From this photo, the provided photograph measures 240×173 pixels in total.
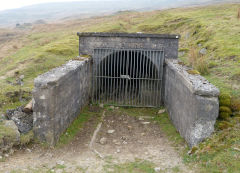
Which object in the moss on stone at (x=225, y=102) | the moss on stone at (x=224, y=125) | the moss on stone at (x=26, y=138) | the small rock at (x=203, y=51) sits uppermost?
the small rock at (x=203, y=51)

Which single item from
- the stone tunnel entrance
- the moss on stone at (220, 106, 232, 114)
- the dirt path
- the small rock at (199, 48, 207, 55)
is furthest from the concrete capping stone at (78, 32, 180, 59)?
the small rock at (199, 48, 207, 55)

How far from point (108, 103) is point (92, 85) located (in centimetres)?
120

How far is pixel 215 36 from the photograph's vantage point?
64.4 feet

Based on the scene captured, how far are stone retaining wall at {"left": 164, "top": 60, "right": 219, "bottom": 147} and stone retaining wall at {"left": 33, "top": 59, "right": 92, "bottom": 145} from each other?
388cm

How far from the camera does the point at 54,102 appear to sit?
7594mm

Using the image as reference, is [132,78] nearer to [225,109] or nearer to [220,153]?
[225,109]

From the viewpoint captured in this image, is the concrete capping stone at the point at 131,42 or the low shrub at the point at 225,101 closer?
the low shrub at the point at 225,101

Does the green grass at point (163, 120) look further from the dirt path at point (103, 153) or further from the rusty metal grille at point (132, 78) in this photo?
the rusty metal grille at point (132, 78)

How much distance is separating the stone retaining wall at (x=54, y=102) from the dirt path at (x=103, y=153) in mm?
541

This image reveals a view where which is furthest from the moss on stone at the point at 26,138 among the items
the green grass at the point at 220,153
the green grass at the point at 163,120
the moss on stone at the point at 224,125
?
the moss on stone at the point at 224,125

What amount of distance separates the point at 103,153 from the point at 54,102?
7.00ft

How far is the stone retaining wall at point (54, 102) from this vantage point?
754 centimetres

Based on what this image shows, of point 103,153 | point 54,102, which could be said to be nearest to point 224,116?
point 103,153

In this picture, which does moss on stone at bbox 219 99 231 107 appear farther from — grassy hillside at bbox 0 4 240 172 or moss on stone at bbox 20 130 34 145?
moss on stone at bbox 20 130 34 145
